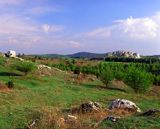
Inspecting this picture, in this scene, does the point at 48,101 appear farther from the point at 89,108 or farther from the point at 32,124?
the point at 32,124

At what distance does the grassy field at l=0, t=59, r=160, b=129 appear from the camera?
13336mm

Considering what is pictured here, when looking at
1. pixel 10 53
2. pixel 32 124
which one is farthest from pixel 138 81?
pixel 32 124

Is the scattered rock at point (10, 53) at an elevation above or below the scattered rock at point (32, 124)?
above

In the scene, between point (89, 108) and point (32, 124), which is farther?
point (89, 108)

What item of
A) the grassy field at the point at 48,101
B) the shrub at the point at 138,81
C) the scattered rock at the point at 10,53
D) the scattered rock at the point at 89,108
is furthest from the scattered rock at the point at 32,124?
the scattered rock at the point at 10,53

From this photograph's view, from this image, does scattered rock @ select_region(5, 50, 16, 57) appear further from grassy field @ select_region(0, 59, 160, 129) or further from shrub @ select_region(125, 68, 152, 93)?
shrub @ select_region(125, 68, 152, 93)

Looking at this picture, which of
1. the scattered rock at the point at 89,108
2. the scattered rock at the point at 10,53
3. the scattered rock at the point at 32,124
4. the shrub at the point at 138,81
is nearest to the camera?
the scattered rock at the point at 32,124

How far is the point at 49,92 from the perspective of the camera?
26.8 metres

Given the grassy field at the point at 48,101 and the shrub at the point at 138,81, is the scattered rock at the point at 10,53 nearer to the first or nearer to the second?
the grassy field at the point at 48,101

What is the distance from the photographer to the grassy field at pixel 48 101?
43.8ft

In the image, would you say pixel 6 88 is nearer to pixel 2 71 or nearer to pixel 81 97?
pixel 81 97

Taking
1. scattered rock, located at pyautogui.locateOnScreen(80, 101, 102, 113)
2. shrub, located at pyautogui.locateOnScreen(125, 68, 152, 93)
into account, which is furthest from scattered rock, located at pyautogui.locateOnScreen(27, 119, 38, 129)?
shrub, located at pyautogui.locateOnScreen(125, 68, 152, 93)

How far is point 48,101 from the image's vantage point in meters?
23.3

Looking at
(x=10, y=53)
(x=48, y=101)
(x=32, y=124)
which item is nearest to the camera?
(x=32, y=124)
